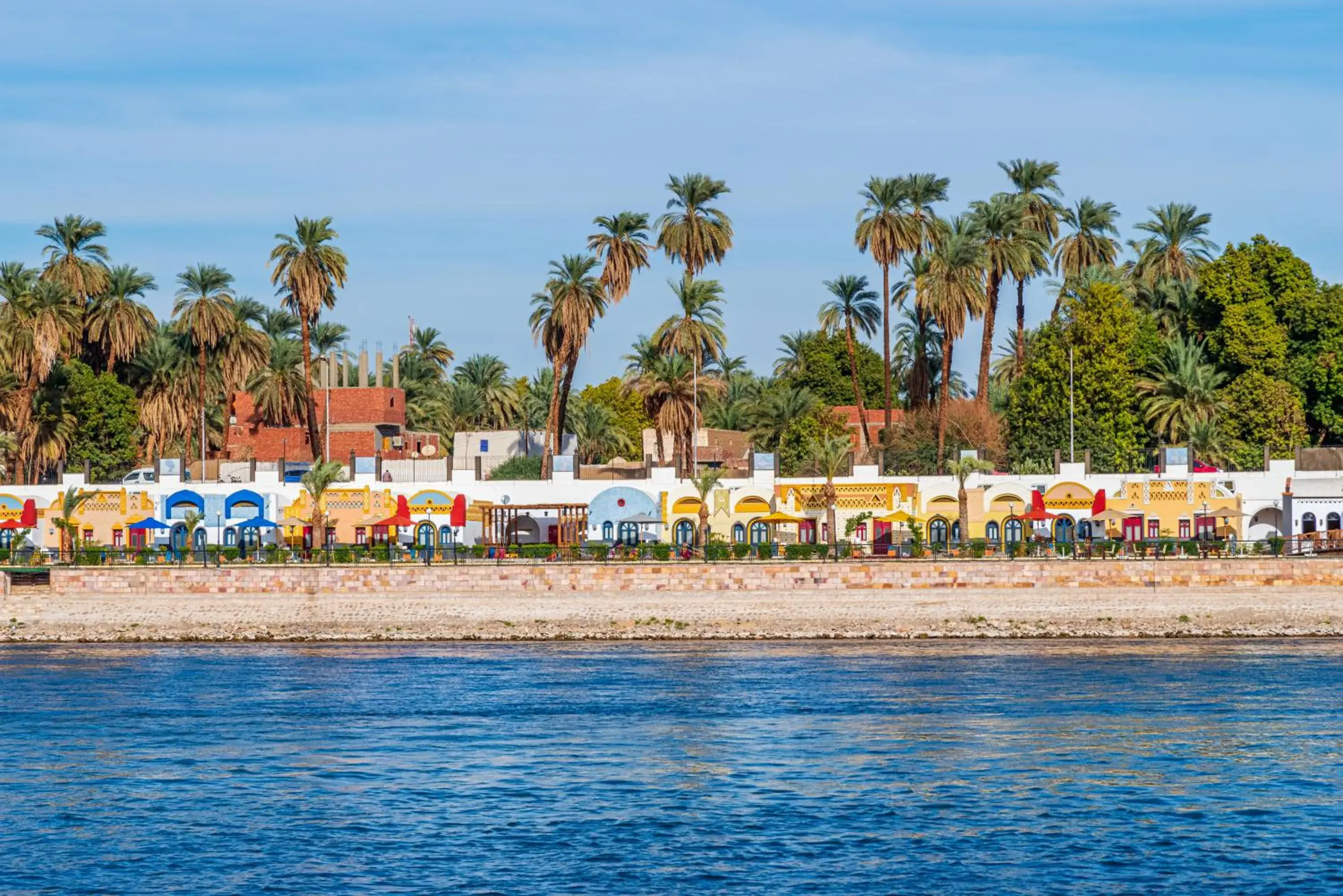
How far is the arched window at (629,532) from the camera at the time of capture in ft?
249

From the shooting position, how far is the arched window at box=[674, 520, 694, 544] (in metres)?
76.1

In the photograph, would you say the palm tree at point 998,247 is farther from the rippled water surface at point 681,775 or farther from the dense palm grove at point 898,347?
the rippled water surface at point 681,775

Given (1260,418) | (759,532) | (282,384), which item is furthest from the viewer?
(282,384)

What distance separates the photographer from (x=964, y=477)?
7131 cm

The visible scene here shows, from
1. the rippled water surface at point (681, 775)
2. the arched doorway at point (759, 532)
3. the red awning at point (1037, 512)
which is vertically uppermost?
the red awning at point (1037, 512)

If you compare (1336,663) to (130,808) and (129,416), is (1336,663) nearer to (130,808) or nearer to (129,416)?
(130,808)

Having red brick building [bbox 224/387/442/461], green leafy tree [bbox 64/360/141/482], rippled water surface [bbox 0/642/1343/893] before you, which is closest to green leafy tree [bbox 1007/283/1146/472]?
rippled water surface [bbox 0/642/1343/893]

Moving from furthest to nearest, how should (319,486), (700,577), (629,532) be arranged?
1. (629,532)
2. (319,486)
3. (700,577)

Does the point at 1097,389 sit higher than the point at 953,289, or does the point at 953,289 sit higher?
the point at 953,289

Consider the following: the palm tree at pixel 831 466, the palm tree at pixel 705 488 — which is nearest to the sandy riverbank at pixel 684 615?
the palm tree at pixel 831 466

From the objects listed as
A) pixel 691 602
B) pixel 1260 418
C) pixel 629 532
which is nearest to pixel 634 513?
pixel 629 532

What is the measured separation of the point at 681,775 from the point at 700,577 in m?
27.5

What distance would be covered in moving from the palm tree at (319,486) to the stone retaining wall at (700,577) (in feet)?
23.3

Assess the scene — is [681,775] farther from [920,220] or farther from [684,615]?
[920,220]
